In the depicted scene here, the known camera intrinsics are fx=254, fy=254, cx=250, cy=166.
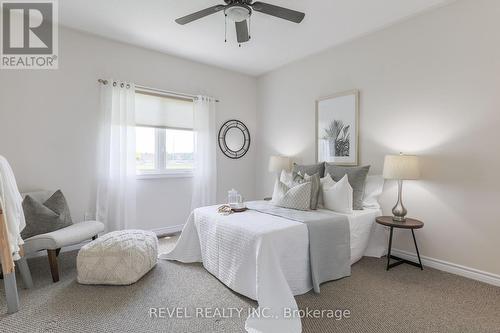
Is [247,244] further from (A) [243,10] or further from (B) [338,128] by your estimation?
(B) [338,128]

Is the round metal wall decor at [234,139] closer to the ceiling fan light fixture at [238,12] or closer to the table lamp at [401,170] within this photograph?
the ceiling fan light fixture at [238,12]

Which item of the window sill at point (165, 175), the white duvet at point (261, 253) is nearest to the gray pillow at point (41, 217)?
the window sill at point (165, 175)

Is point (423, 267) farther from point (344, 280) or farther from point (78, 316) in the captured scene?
point (78, 316)

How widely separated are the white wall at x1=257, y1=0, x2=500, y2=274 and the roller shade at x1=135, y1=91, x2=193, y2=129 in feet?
7.90

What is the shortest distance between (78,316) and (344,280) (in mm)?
2253

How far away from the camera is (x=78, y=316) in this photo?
1.88 metres

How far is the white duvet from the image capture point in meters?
1.86

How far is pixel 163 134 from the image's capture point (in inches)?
158

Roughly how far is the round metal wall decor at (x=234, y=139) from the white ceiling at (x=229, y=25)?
119cm

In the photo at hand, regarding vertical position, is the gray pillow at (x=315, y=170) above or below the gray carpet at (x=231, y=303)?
above

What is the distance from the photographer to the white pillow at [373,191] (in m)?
3.10

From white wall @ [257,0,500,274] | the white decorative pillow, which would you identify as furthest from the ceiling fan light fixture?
white wall @ [257,0,500,274]

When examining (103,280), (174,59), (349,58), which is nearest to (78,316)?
(103,280)

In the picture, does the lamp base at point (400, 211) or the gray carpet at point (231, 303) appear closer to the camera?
the gray carpet at point (231, 303)
